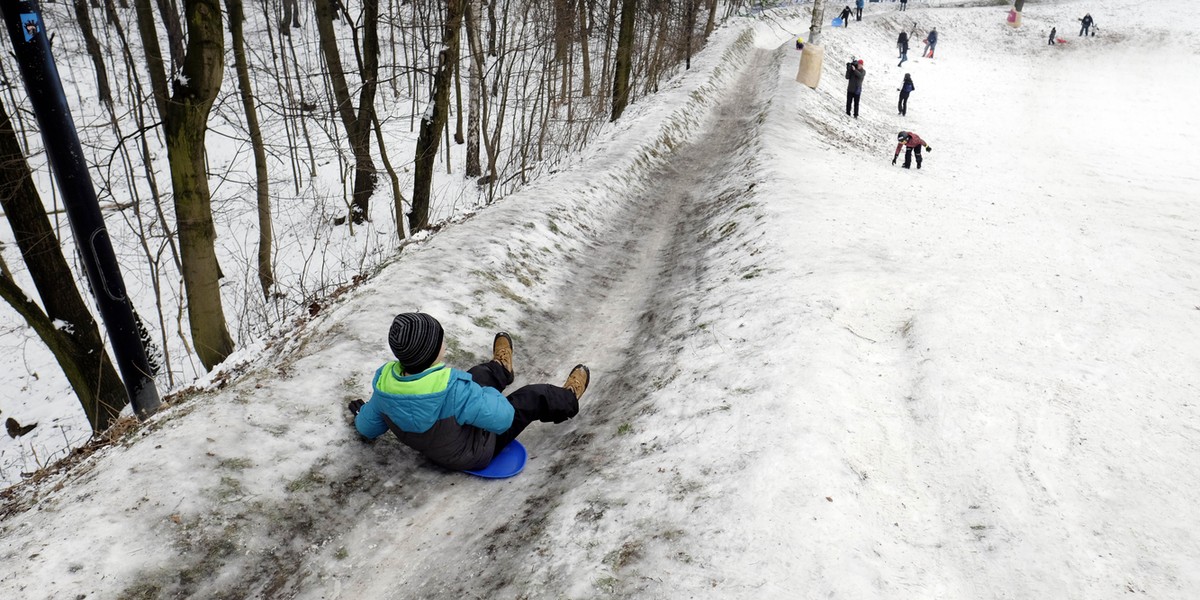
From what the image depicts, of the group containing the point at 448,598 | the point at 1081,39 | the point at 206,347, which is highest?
the point at 1081,39

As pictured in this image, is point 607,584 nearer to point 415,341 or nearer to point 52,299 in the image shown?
point 415,341

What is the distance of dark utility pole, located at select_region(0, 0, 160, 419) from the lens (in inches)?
167

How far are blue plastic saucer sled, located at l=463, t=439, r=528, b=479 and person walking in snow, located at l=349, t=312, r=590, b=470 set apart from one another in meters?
0.04

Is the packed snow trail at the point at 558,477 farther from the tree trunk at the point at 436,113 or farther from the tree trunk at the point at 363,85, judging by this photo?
the tree trunk at the point at 363,85

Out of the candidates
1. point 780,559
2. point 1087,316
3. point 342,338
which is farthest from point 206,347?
point 1087,316

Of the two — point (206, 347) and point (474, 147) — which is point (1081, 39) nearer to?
point (474, 147)

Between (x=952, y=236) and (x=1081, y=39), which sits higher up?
(x=1081, y=39)

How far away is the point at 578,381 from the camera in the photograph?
16.4 feet

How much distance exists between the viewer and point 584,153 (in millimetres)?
13914

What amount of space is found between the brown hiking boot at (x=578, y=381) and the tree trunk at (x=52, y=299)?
16.1 feet

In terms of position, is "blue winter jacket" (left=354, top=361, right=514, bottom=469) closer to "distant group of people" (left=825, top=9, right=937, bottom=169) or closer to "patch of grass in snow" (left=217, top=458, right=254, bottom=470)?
"patch of grass in snow" (left=217, top=458, right=254, bottom=470)

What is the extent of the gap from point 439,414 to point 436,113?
25.5ft

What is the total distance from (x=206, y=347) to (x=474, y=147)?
42.7ft

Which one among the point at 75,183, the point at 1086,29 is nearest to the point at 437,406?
the point at 75,183
